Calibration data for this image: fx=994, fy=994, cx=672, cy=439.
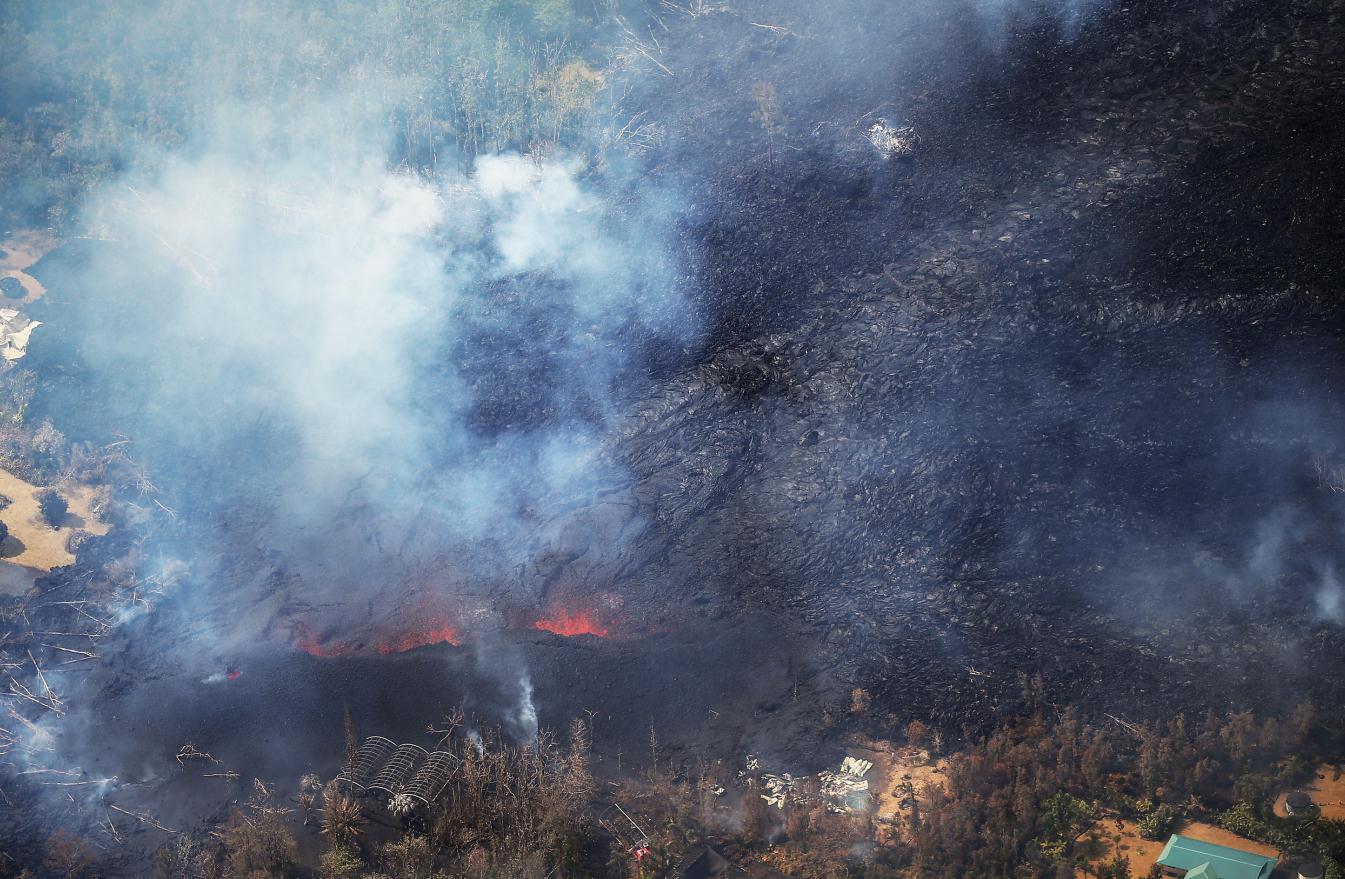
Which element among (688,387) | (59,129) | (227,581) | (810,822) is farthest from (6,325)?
(810,822)

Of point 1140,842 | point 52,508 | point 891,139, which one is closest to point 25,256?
point 52,508

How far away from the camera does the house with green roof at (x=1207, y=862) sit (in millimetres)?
14766

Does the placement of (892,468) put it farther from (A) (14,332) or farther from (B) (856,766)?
(A) (14,332)

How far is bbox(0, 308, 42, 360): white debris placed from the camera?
83.7 ft

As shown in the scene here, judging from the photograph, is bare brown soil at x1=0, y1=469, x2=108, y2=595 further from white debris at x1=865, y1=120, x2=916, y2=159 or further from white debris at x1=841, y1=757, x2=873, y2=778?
white debris at x1=865, y1=120, x2=916, y2=159

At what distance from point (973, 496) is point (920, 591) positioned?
2.08 meters

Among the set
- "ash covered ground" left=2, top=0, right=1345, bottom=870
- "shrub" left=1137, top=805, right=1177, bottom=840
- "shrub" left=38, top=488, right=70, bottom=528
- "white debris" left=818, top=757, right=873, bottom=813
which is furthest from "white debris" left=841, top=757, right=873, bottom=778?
"shrub" left=38, top=488, right=70, bottom=528

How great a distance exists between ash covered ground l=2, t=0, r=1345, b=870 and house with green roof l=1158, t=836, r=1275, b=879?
2.61 metres

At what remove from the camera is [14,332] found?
85.1ft

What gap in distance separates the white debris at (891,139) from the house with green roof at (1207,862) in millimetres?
14427

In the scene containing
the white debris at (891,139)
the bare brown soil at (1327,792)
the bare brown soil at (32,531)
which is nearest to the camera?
the bare brown soil at (1327,792)

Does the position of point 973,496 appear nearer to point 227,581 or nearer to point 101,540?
point 227,581

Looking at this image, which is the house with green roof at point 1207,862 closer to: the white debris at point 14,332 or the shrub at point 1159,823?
the shrub at point 1159,823

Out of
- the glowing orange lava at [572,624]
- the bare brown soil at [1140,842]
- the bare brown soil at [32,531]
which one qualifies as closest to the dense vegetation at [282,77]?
the bare brown soil at [32,531]
